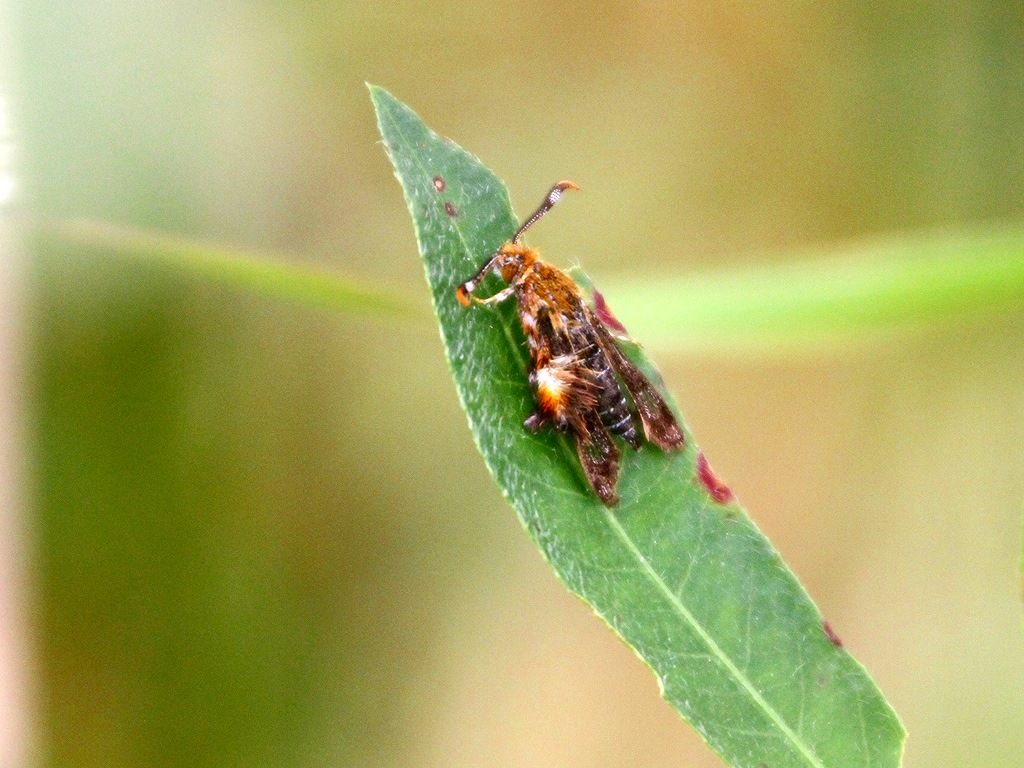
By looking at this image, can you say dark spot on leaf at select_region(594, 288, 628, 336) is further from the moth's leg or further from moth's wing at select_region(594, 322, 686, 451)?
the moth's leg

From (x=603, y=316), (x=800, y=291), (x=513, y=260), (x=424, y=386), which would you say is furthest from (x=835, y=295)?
(x=424, y=386)

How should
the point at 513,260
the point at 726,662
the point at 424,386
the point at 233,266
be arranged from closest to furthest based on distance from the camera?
the point at 726,662 < the point at 513,260 < the point at 233,266 < the point at 424,386

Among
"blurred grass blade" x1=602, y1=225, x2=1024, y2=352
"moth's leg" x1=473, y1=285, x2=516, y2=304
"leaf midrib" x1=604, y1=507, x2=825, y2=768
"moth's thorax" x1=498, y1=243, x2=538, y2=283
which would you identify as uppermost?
"blurred grass blade" x1=602, y1=225, x2=1024, y2=352

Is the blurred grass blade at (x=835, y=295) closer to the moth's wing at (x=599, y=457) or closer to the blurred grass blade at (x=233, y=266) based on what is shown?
the blurred grass blade at (x=233, y=266)

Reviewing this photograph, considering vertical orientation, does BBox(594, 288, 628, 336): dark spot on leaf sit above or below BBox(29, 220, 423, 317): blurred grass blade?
below

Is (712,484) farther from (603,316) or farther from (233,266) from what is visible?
(233,266)

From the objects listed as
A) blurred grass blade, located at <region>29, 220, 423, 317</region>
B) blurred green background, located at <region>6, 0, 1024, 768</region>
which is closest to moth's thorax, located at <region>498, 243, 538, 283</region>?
blurred grass blade, located at <region>29, 220, 423, 317</region>

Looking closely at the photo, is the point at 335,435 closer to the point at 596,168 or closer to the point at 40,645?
the point at 40,645

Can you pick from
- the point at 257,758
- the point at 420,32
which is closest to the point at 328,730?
the point at 257,758

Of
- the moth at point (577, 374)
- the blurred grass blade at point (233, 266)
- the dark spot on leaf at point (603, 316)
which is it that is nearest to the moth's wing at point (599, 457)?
the moth at point (577, 374)
